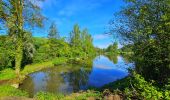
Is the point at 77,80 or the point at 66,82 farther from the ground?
the point at 77,80

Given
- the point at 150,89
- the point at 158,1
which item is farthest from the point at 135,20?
the point at 150,89

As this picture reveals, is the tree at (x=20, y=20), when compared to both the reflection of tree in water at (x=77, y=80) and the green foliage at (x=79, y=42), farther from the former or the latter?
the green foliage at (x=79, y=42)

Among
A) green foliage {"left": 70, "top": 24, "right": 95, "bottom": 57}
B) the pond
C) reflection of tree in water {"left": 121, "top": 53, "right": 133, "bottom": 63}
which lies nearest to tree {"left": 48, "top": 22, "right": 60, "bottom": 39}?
green foliage {"left": 70, "top": 24, "right": 95, "bottom": 57}

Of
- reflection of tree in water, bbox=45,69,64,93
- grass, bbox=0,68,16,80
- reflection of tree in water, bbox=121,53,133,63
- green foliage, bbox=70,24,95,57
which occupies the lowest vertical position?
reflection of tree in water, bbox=45,69,64,93

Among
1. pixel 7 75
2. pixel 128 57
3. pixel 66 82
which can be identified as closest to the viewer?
pixel 128 57

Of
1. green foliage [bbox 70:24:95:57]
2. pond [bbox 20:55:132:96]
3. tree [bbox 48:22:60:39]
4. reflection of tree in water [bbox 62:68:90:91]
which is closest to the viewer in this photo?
pond [bbox 20:55:132:96]

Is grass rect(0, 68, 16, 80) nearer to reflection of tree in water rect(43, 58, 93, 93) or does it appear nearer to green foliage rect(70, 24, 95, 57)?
reflection of tree in water rect(43, 58, 93, 93)

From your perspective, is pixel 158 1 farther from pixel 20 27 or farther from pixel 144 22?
pixel 20 27

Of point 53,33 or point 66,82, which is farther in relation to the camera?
point 53,33

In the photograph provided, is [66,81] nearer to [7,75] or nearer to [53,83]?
[53,83]

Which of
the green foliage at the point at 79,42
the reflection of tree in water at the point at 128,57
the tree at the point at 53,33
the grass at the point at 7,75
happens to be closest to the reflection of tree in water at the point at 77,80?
the grass at the point at 7,75

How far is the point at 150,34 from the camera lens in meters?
16.1

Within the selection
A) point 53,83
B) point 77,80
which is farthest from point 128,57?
point 77,80

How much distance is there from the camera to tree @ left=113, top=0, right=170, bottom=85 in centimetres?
1544
